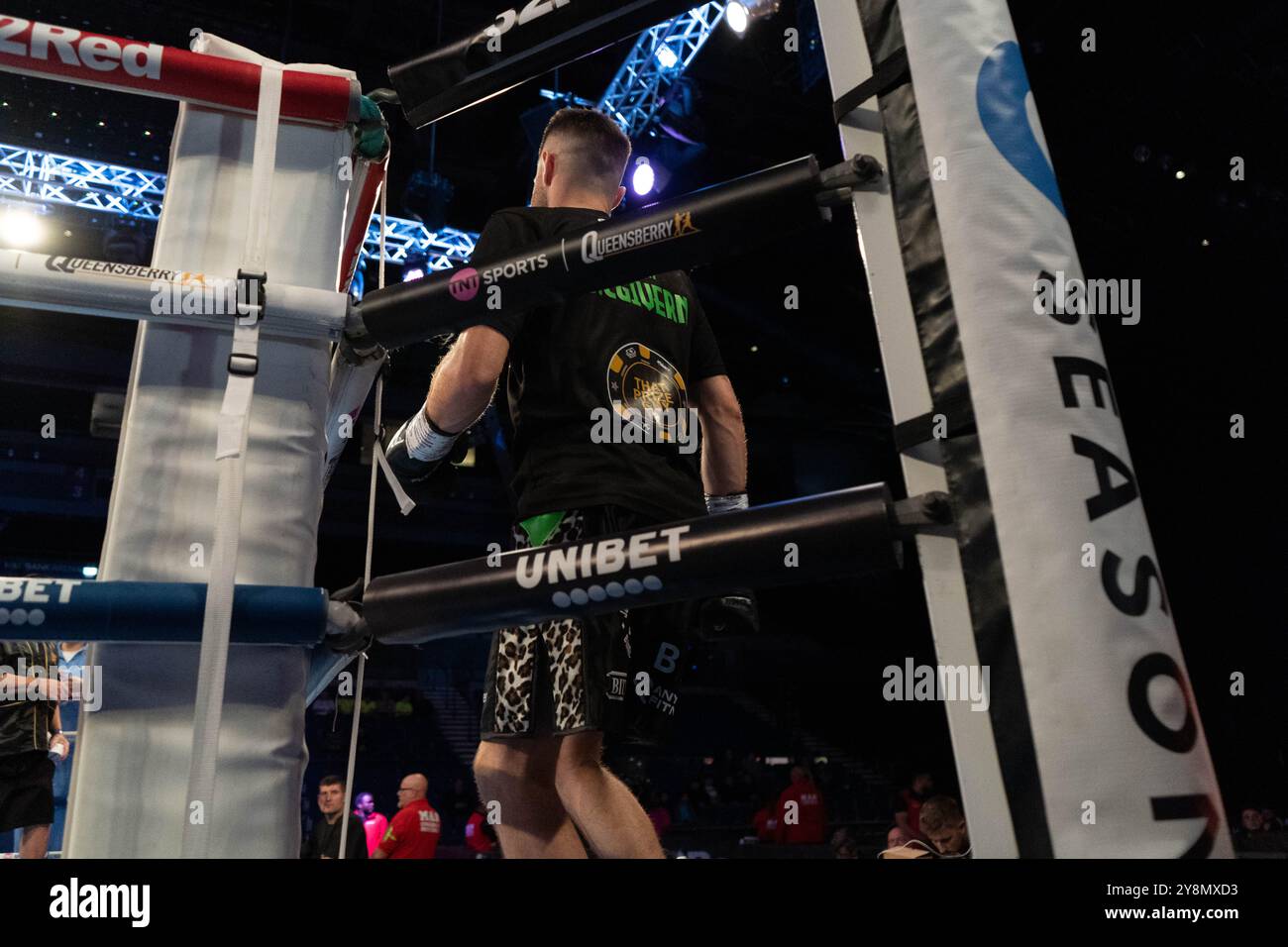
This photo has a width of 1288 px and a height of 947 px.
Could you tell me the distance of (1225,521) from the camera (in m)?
11.8

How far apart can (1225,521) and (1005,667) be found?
502 inches

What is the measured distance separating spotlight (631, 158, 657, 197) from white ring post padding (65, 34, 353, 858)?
6098mm

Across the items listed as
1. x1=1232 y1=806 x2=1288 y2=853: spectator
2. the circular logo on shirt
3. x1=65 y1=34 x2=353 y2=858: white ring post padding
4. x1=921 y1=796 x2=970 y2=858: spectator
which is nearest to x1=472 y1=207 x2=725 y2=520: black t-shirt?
the circular logo on shirt

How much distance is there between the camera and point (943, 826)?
4.48m

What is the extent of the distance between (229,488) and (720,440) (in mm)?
1056

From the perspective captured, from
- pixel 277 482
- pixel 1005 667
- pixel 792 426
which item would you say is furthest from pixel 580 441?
Result: pixel 792 426

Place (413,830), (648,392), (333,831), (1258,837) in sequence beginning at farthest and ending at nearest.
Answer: (1258,837) < (333,831) < (413,830) < (648,392)

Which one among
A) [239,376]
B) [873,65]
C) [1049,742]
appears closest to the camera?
[1049,742]

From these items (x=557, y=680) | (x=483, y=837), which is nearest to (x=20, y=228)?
(x=483, y=837)

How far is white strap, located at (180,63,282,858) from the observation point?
1.18 m

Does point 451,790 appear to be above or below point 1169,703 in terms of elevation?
above

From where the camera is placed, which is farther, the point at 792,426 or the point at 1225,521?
the point at 792,426

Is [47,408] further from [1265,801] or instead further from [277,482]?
[1265,801]

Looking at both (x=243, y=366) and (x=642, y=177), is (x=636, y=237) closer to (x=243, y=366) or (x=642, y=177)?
(x=243, y=366)
